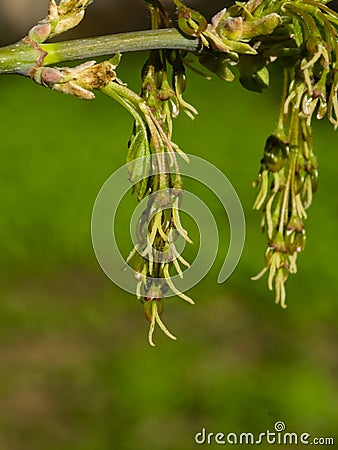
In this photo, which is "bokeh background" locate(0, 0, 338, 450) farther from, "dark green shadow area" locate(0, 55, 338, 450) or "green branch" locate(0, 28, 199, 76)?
"green branch" locate(0, 28, 199, 76)

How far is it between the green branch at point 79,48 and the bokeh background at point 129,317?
1.64m

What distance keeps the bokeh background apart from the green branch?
1637 mm

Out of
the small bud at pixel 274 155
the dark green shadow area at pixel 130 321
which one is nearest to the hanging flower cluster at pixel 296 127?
the small bud at pixel 274 155

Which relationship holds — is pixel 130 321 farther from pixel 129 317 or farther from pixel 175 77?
pixel 175 77

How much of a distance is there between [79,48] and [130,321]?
6.87 feet

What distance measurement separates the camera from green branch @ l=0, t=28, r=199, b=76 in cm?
49

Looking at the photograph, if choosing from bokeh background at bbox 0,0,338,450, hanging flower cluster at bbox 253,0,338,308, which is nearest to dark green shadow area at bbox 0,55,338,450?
bokeh background at bbox 0,0,338,450

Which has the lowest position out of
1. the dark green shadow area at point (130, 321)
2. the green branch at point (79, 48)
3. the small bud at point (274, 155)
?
the green branch at point (79, 48)

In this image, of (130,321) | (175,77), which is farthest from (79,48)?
(130,321)

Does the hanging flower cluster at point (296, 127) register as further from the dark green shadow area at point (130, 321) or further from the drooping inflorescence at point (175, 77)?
the dark green shadow area at point (130, 321)

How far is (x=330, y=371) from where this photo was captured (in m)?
2.35

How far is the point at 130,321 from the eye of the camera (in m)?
2.55

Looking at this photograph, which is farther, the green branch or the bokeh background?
the bokeh background

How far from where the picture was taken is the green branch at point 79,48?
49 cm
